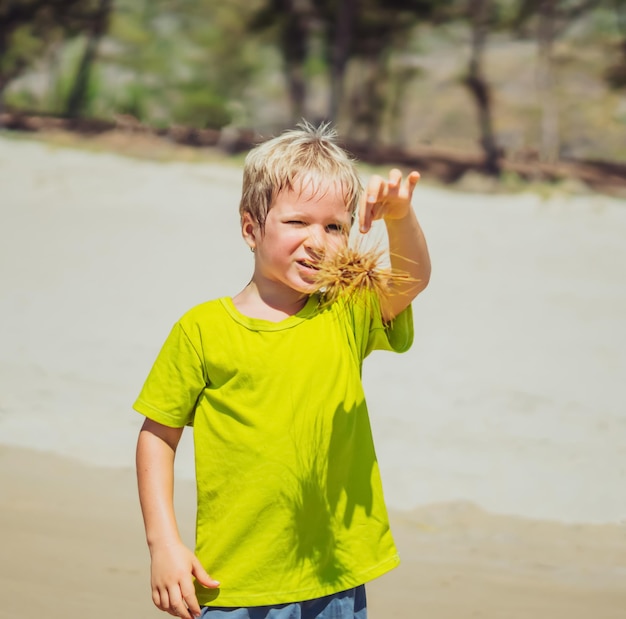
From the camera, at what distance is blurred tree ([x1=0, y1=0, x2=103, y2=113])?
17828 mm

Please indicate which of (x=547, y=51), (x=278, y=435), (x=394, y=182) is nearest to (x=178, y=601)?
(x=278, y=435)

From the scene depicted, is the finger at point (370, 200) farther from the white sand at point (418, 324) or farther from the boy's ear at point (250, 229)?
the white sand at point (418, 324)

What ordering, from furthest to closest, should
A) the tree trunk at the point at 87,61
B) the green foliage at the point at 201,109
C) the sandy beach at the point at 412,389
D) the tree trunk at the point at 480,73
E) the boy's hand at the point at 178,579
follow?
1. the tree trunk at the point at 87,61
2. the tree trunk at the point at 480,73
3. the green foliage at the point at 201,109
4. the sandy beach at the point at 412,389
5. the boy's hand at the point at 178,579

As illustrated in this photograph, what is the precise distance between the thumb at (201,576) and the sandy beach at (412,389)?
161cm

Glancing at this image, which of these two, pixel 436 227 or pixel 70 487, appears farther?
pixel 436 227

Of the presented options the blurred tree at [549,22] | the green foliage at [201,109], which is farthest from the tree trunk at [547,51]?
the green foliage at [201,109]

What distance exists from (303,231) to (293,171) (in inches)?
4.2

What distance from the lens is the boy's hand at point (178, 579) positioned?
1.83 m

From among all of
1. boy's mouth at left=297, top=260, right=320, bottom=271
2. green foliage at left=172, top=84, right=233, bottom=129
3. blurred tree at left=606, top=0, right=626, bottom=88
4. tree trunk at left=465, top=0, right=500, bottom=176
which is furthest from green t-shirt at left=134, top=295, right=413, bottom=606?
blurred tree at left=606, top=0, right=626, bottom=88

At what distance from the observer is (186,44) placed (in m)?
21.2

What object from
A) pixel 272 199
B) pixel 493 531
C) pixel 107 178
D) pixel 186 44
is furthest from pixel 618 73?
pixel 272 199

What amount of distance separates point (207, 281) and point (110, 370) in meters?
2.34

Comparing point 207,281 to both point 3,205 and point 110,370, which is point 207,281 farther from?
point 3,205

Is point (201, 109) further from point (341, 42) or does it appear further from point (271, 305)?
point (271, 305)
